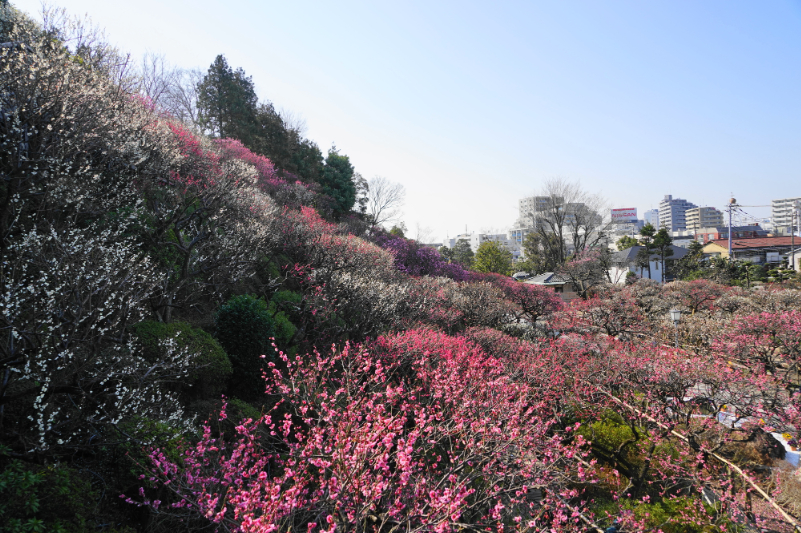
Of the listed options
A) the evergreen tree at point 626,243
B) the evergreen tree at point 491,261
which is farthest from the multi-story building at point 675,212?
the evergreen tree at point 491,261

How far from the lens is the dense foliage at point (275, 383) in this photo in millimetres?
4023

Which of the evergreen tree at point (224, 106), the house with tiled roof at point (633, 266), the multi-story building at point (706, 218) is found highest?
the multi-story building at point (706, 218)

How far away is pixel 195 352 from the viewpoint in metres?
6.86

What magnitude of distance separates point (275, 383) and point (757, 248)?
213 ft

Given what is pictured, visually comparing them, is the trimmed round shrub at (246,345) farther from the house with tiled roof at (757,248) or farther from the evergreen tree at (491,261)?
the house with tiled roof at (757,248)

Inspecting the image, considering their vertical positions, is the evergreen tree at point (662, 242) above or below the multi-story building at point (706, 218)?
below

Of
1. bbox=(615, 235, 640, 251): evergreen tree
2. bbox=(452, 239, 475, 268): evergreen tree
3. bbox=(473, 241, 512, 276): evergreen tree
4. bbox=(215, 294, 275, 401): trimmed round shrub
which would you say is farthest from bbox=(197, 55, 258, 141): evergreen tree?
bbox=(615, 235, 640, 251): evergreen tree

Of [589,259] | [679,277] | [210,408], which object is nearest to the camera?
[210,408]

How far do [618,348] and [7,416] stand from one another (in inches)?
532

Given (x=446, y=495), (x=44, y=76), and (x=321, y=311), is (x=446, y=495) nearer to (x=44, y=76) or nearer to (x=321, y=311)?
(x=321, y=311)

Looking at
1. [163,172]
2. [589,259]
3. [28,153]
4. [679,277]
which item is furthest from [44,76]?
[679,277]

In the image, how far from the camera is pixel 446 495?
348cm

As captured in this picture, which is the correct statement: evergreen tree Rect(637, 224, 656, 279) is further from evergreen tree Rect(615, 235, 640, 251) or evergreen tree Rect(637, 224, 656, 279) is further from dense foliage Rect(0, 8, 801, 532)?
dense foliage Rect(0, 8, 801, 532)

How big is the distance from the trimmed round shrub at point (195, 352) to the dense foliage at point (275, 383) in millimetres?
47
